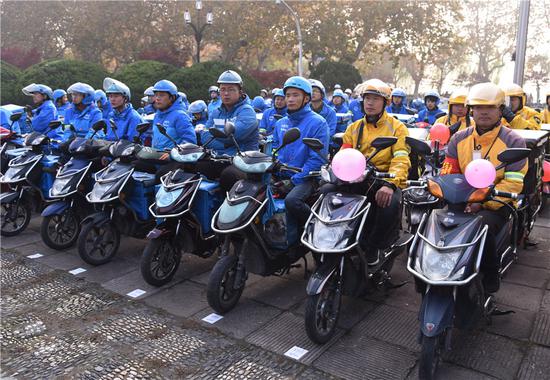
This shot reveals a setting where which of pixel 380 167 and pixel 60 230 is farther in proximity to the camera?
pixel 60 230

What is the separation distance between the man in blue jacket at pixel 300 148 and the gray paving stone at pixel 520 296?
6.40 ft

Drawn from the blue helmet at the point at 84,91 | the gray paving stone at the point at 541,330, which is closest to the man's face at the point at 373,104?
the gray paving stone at the point at 541,330

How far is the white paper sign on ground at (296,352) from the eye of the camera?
137 inches

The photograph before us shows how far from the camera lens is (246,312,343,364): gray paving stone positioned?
3564 millimetres

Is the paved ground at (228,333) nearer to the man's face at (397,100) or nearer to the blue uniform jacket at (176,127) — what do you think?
the blue uniform jacket at (176,127)

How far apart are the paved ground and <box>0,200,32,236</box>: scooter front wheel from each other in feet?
4.55

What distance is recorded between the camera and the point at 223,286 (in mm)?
4094

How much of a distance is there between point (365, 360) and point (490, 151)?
5.97 feet

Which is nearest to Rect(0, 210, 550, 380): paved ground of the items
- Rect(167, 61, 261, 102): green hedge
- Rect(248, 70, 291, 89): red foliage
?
Rect(167, 61, 261, 102): green hedge

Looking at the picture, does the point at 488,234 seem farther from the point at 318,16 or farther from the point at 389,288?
the point at 318,16

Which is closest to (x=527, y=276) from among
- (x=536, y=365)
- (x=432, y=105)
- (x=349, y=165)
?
(x=536, y=365)

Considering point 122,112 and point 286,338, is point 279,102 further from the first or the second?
point 286,338

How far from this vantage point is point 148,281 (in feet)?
15.2

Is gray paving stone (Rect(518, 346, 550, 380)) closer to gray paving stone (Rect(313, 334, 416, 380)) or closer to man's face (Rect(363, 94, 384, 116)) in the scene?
gray paving stone (Rect(313, 334, 416, 380))
